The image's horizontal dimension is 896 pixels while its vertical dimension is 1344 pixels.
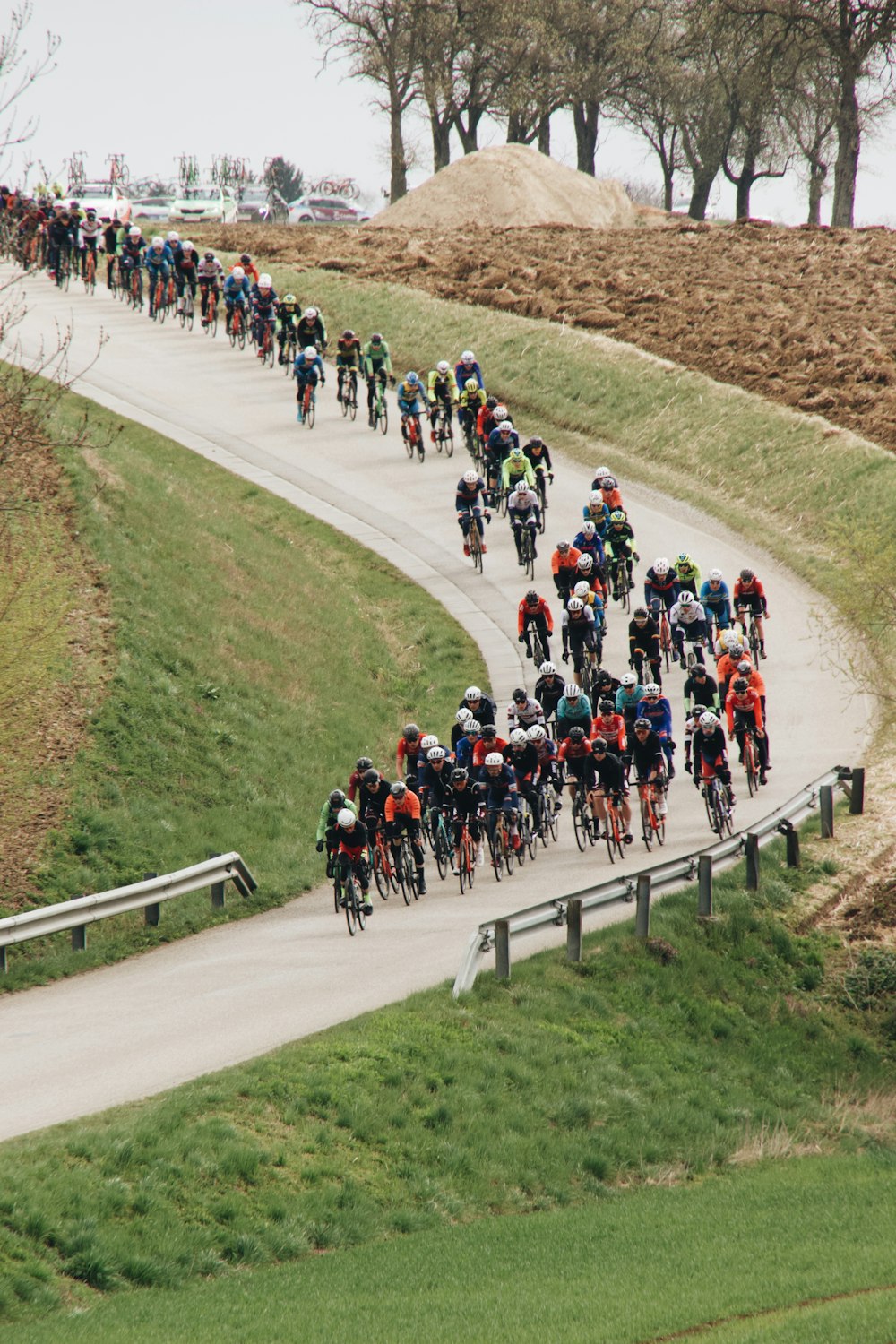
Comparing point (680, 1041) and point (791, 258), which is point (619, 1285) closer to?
point (680, 1041)

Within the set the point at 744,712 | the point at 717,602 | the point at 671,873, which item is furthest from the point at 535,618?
the point at 671,873

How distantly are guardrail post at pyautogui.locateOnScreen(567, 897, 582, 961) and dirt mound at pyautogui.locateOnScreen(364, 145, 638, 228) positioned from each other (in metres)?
45.3

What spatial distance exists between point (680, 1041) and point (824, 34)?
50350mm

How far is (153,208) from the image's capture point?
6412 cm

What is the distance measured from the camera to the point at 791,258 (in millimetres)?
50406

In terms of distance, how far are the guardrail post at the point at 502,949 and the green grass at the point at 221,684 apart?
4394 mm

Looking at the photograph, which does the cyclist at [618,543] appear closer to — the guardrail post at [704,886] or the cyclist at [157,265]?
the guardrail post at [704,886]

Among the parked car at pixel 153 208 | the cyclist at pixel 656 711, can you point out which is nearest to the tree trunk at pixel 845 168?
the parked car at pixel 153 208

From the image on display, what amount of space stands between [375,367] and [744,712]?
1872 cm

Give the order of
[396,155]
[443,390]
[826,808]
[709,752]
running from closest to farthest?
[709,752]
[826,808]
[443,390]
[396,155]

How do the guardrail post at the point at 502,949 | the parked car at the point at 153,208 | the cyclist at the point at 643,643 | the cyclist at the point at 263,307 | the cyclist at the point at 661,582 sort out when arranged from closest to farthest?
1. the guardrail post at the point at 502,949
2. the cyclist at the point at 643,643
3. the cyclist at the point at 661,582
4. the cyclist at the point at 263,307
5. the parked car at the point at 153,208

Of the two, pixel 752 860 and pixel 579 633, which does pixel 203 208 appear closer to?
pixel 579 633

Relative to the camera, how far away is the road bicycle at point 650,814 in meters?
20.1

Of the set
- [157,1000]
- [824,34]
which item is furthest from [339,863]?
[824,34]
